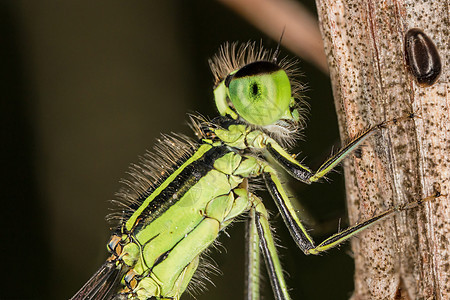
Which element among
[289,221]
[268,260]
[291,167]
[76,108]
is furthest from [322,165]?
[76,108]

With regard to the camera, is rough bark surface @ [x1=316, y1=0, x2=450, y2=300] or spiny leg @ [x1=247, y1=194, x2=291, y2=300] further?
spiny leg @ [x1=247, y1=194, x2=291, y2=300]

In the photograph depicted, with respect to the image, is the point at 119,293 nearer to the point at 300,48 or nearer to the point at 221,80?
the point at 221,80

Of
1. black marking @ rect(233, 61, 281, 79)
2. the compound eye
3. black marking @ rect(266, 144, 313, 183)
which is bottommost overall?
black marking @ rect(266, 144, 313, 183)

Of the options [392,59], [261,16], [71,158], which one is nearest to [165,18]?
[71,158]

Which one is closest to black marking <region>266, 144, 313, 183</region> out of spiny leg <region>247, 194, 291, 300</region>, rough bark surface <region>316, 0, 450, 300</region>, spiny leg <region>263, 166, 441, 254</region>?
spiny leg <region>263, 166, 441, 254</region>

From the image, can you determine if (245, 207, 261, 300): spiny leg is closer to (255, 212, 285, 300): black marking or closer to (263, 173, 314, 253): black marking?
(255, 212, 285, 300): black marking

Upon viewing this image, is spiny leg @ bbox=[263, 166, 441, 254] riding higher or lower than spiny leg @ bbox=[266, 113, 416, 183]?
lower
